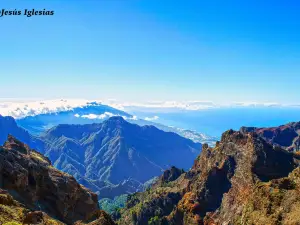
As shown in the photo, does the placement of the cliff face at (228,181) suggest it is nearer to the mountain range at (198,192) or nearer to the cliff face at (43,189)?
the mountain range at (198,192)

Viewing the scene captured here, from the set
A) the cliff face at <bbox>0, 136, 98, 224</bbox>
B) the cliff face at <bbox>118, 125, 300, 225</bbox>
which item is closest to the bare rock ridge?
the cliff face at <bbox>0, 136, 98, 224</bbox>

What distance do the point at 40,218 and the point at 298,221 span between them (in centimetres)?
2644

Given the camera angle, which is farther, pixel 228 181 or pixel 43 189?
pixel 228 181

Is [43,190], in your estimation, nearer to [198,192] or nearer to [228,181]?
[198,192]

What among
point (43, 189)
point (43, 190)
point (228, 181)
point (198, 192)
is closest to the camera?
point (43, 190)

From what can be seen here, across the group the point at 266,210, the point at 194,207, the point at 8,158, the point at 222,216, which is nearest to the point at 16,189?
the point at 8,158

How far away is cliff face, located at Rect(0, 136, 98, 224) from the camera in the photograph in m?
48.2

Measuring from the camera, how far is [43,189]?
56.7 metres

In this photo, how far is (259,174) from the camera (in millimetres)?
91812

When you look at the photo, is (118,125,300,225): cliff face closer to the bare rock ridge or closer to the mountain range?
the mountain range

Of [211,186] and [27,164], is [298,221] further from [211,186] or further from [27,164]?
[211,186]

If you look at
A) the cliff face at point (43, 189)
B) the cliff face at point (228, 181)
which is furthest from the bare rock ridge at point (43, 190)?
the cliff face at point (228, 181)

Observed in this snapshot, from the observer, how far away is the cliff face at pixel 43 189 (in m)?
48.2

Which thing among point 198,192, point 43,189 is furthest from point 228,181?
point 43,189
